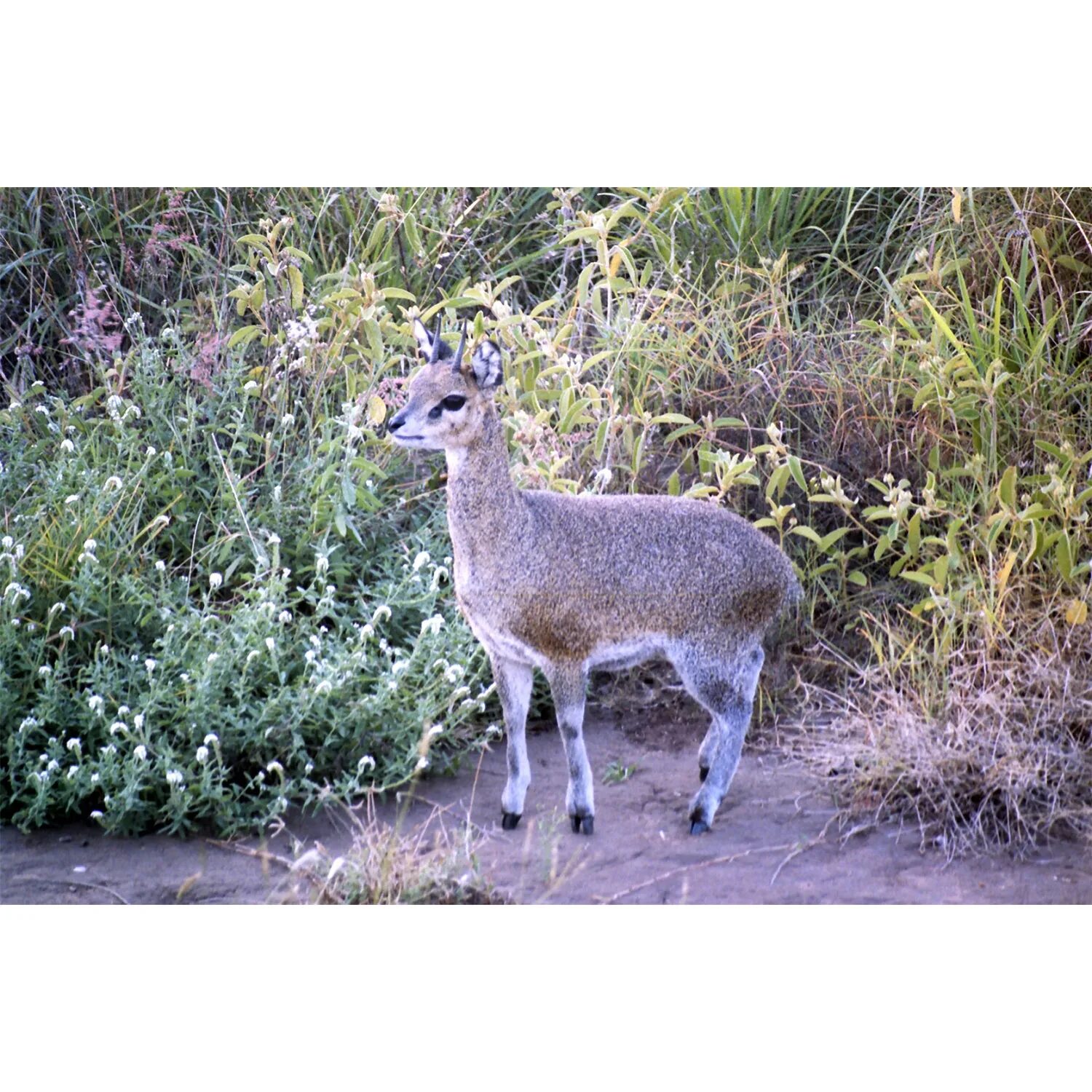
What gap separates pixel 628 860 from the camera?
3906mm

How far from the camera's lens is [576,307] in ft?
14.2

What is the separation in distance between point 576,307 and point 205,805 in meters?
1.67

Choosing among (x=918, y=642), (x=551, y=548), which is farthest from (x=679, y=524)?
(x=918, y=642)

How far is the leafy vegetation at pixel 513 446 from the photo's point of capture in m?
4.03

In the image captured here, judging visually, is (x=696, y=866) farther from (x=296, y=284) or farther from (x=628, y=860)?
(x=296, y=284)

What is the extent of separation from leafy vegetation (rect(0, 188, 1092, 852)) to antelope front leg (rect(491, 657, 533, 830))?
0.51ft

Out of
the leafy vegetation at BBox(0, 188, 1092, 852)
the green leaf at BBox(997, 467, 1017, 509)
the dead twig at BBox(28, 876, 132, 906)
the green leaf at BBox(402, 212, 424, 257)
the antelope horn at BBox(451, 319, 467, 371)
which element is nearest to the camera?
the antelope horn at BBox(451, 319, 467, 371)

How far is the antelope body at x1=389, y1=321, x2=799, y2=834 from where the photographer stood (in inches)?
150

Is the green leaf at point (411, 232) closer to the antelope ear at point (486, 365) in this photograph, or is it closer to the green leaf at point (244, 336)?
the green leaf at point (244, 336)

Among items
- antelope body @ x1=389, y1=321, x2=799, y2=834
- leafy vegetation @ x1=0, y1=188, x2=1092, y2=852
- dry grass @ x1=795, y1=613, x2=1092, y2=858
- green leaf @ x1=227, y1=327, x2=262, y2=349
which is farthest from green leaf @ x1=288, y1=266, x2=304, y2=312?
dry grass @ x1=795, y1=613, x2=1092, y2=858

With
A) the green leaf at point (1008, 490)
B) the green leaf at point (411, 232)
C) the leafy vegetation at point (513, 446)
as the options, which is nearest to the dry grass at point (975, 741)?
the leafy vegetation at point (513, 446)

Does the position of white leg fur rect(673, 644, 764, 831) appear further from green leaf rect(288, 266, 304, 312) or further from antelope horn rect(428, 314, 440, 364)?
green leaf rect(288, 266, 304, 312)

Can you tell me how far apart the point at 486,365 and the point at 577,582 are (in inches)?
22.7

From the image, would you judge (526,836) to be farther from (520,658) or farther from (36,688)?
(36,688)
